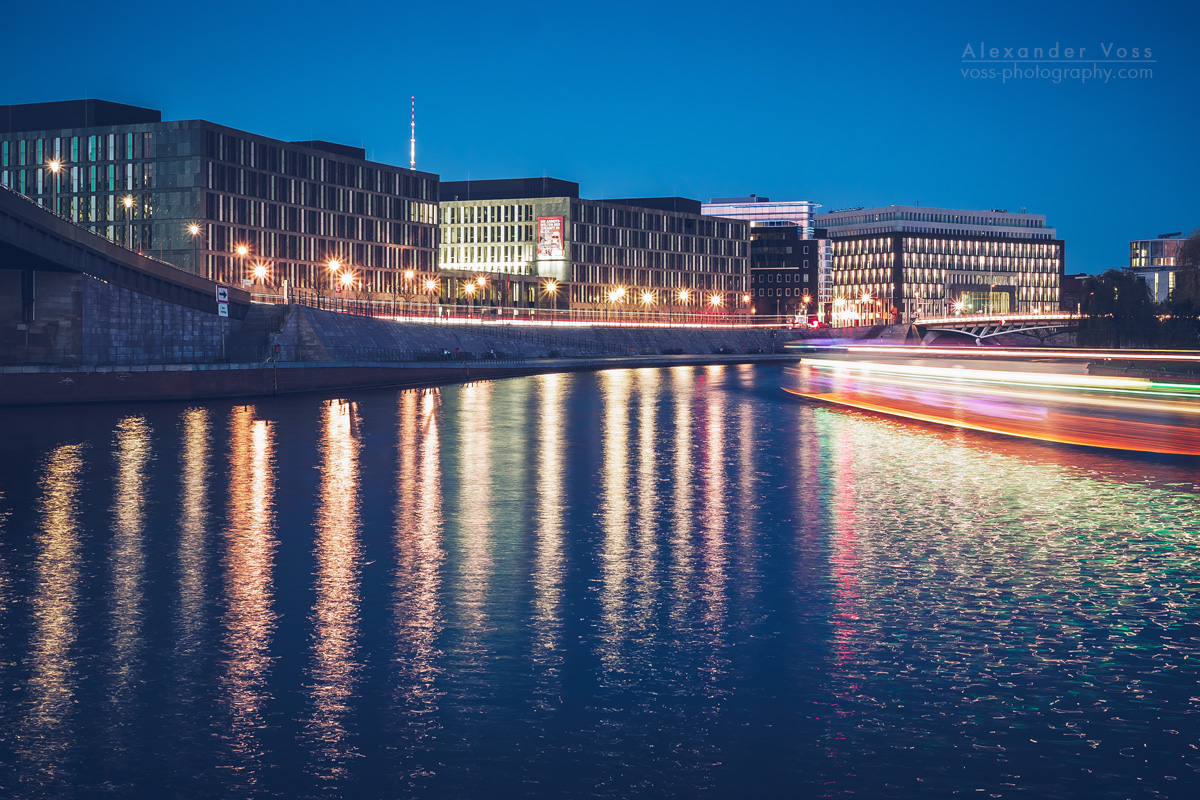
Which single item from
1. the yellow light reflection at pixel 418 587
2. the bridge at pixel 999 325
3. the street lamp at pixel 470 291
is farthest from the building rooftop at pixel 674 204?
the yellow light reflection at pixel 418 587

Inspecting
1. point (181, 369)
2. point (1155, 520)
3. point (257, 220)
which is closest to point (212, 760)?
point (1155, 520)

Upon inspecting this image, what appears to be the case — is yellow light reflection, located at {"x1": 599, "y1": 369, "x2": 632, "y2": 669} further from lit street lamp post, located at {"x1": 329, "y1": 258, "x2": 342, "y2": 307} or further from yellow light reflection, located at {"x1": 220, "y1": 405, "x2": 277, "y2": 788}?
lit street lamp post, located at {"x1": 329, "y1": 258, "x2": 342, "y2": 307}

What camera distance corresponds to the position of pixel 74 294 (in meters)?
55.2

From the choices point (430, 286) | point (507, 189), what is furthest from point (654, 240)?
point (430, 286)

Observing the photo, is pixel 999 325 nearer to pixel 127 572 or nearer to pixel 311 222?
pixel 311 222

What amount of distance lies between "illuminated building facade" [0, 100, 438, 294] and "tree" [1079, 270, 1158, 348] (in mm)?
72474

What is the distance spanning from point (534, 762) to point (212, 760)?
80.3 inches

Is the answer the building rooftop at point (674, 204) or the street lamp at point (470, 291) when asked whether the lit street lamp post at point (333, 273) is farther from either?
the building rooftop at point (674, 204)

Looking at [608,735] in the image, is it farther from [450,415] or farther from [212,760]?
[450,415]

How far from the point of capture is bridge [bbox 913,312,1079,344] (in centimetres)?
14012

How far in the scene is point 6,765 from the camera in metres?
7.15

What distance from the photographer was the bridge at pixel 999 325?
14012 centimetres

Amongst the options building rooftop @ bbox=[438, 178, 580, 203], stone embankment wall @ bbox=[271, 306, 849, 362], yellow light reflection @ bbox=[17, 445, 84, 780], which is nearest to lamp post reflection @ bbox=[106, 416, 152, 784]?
yellow light reflection @ bbox=[17, 445, 84, 780]

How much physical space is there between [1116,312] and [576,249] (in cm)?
6944
